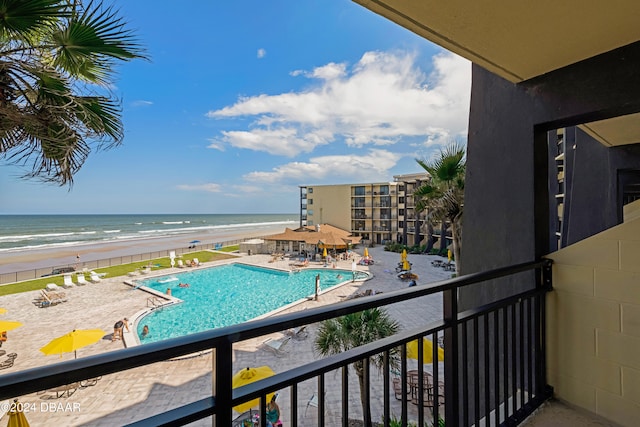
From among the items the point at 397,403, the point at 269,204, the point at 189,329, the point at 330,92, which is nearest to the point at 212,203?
the point at 269,204

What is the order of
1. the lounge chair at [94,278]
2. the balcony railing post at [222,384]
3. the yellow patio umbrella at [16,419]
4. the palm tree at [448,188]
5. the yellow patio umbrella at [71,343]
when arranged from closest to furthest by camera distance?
the balcony railing post at [222,384]
the yellow patio umbrella at [16,419]
the yellow patio umbrella at [71,343]
the palm tree at [448,188]
the lounge chair at [94,278]

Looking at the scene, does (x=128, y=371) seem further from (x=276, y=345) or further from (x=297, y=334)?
(x=297, y=334)

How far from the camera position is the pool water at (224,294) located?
967cm

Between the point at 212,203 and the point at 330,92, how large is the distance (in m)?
50.7

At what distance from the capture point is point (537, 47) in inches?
65.4

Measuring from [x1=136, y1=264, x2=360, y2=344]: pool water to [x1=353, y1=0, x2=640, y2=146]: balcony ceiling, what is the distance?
9.01 meters

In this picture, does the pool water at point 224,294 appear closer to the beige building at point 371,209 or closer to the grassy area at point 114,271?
the grassy area at point 114,271

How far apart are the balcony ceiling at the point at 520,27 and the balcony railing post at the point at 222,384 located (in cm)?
134

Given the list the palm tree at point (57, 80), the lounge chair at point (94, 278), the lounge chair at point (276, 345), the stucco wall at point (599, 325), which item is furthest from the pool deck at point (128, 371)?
the stucco wall at point (599, 325)

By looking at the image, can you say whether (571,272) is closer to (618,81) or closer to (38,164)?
(618,81)

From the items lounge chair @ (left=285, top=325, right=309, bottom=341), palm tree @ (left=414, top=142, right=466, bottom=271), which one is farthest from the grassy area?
palm tree @ (left=414, top=142, right=466, bottom=271)

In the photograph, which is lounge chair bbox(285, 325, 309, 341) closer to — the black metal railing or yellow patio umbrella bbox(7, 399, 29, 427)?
yellow patio umbrella bbox(7, 399, 29, 427)

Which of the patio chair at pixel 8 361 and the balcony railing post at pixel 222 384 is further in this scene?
the patio chair at pixel 8 361

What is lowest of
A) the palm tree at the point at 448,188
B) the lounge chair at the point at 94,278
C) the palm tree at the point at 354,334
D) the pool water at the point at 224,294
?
the pool water at the point at 224,294
